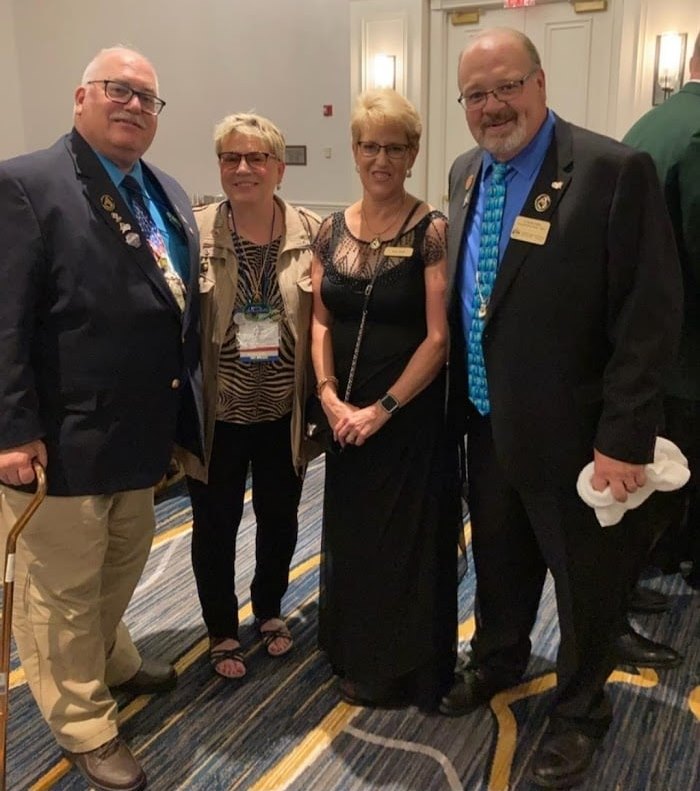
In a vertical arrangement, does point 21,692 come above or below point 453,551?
below

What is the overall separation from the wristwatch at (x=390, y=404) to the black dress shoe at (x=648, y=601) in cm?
130

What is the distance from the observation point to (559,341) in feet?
5.74

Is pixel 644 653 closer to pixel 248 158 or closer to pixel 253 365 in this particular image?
pixel 253 365

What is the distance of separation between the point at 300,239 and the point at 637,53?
3982 millimetres

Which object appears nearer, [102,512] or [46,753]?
[102,512]

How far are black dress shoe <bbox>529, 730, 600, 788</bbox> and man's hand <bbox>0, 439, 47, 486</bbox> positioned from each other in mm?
1405

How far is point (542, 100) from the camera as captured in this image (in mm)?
1793

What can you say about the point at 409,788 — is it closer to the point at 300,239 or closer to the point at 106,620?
the point at 106,620

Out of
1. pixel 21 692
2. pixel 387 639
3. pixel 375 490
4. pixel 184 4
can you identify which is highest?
pixel 184 4

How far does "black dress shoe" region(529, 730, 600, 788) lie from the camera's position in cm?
194

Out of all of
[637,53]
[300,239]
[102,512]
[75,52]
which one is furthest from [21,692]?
[75,52]

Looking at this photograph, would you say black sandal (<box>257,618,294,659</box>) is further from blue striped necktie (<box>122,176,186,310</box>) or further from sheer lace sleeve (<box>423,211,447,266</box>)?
sheer lace sleeve (<box>423,211,447,266</box>)

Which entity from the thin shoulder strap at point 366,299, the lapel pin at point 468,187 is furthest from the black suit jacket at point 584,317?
the thin shoulder strap at point 366,299

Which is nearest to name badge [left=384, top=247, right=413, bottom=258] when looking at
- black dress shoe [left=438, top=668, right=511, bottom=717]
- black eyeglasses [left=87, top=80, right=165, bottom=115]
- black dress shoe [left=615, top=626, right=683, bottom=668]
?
black eyeglasses [left=87, top=80, right=165, bottom=115]
